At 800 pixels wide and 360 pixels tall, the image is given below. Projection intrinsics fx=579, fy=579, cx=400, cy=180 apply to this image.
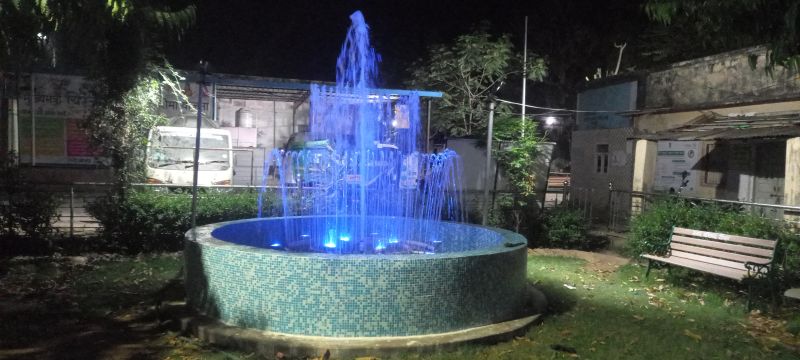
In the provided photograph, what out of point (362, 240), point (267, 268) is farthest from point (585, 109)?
point (267, 268)

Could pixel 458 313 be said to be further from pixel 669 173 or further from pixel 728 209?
pixel 669 173

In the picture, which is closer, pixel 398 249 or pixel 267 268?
pixel 267 268

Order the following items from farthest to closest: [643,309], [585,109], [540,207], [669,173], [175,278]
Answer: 1. [585,109]
2. [669,173]
3. [540,207]
4. [175,278]
5. [643,309]

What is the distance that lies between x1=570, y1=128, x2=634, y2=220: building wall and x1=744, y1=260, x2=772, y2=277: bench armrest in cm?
668

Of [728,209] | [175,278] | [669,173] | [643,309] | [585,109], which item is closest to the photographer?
[643,309]

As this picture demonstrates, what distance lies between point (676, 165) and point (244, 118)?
16.5 metres

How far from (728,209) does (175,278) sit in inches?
335

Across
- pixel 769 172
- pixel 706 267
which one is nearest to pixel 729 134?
pixel 769 172

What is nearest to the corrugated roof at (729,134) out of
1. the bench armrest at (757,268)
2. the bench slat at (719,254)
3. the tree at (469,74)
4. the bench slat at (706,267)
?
the bench slat at (719,254)

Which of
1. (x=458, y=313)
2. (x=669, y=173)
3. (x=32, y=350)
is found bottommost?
(x=32, y=350)

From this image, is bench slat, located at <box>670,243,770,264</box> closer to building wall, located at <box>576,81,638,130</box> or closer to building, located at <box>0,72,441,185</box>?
building wall, located at <box>576,81,638,130</box>

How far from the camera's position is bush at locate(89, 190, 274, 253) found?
9406 mm

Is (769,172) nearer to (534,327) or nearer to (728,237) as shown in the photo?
(728,237)

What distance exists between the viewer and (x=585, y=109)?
1833 cm
